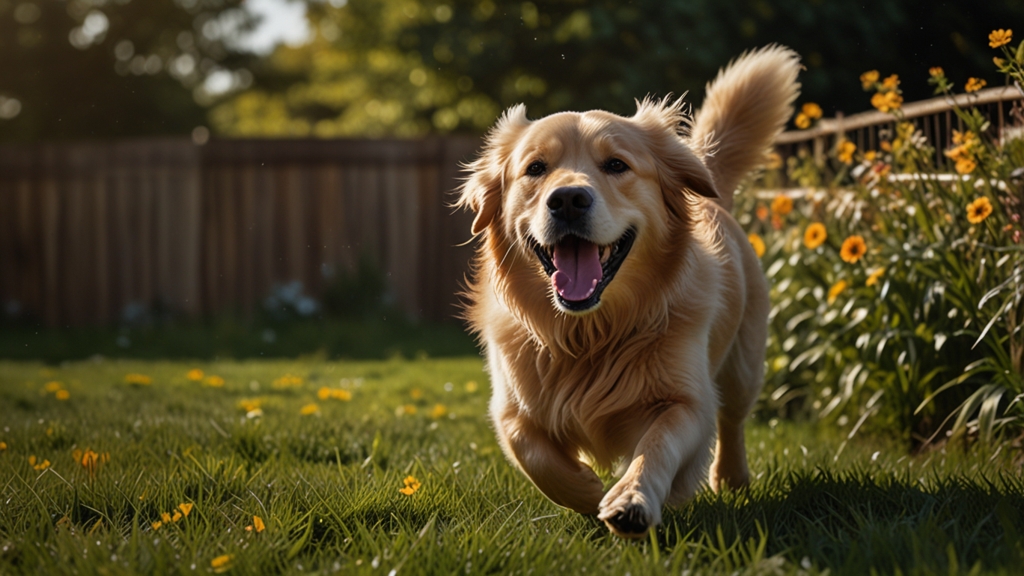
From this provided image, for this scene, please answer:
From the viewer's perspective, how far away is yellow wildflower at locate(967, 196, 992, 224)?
3471 millimetres

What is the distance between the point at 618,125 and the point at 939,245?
1.56 m

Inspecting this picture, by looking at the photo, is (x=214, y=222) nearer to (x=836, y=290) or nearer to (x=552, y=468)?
(x=836, y=290)

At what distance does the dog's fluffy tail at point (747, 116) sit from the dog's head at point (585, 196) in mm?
740

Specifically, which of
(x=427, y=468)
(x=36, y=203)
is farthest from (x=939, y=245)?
(x=36, y=203)

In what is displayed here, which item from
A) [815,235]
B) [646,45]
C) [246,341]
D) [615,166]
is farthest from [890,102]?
[646,45]

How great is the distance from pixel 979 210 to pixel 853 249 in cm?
72

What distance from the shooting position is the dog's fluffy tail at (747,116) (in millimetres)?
4195

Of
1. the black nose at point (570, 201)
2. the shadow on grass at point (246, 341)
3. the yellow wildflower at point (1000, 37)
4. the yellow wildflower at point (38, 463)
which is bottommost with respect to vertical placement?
the shadow on grass at point (246, 341)

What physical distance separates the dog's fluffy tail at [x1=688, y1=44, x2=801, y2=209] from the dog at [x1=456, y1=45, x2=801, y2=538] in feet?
1.97

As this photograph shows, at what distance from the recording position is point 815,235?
4461 mm

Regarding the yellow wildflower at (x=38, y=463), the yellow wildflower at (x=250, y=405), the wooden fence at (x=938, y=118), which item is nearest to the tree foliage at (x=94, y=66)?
the yellow wildflower at (x=250, y=405)

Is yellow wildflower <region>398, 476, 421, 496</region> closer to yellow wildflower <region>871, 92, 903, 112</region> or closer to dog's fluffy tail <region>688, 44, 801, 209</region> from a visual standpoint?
dog's fluffy tail <region>688, 44, 801, 209</region>

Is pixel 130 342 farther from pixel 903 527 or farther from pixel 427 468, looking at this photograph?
pixel 903 527

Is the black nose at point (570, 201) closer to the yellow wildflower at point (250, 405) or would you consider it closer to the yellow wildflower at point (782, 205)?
the yellow wildflower at point (782, 205)
